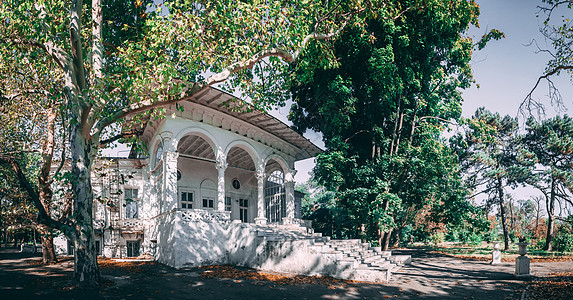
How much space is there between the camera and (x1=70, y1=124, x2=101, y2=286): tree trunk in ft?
27.7

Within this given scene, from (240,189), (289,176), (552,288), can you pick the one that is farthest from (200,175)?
(552,288)

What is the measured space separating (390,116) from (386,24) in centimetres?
527

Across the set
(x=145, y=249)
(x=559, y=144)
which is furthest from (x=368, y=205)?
(x=559, y=144)

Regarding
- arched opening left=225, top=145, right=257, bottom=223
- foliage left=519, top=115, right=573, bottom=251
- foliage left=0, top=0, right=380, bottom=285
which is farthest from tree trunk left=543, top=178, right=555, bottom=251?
foliage left=0, top=0, right=380, bottom=285

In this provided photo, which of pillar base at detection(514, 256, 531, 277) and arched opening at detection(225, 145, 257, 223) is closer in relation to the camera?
pillar base at detection(514, 256, 531, 277)

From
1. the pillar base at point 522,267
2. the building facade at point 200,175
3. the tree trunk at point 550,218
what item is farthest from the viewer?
the tree trunk at point 550,218

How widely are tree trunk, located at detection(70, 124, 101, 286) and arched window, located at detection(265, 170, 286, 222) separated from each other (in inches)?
499

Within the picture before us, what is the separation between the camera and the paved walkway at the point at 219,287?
8266 mm

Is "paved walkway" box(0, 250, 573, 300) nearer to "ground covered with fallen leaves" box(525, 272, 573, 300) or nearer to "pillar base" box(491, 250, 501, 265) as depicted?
"ground covered with fallen leaves" box(525, 272, 573, 300)

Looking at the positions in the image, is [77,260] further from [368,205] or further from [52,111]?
[368,205]

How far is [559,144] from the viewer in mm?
26656

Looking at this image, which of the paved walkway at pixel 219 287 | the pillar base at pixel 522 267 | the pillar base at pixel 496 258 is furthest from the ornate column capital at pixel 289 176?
the pillar base at pixel 522 267

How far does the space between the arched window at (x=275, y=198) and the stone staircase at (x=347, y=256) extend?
2.90 m

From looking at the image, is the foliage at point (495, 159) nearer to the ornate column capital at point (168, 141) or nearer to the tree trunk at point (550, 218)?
the tree trunk at point (550, 218)
